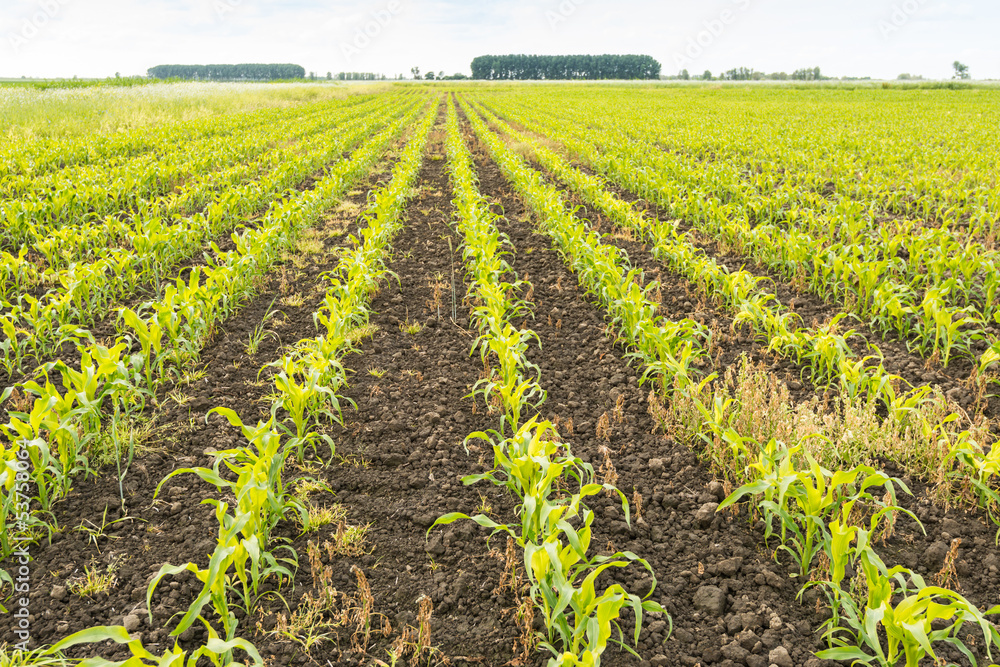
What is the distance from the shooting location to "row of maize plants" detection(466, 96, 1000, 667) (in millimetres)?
2068

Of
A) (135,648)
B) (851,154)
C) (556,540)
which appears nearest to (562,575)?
(556,540)

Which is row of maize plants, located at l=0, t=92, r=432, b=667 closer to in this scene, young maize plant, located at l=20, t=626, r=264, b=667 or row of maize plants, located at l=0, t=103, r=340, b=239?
young maize plant, located at l=20, t=626, r=264, b=667

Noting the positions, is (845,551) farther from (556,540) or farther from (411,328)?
(411,328)

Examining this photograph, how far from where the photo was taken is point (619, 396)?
170 inches

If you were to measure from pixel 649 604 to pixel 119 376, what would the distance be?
325cm

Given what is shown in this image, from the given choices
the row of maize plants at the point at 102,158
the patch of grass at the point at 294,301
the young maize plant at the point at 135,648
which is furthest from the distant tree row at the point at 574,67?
the young maize plant at the point at 135,648

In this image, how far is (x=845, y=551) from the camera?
2467 millimetres

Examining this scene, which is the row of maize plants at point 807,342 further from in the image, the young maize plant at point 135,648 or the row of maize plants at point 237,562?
the young maize plant at point 135,648

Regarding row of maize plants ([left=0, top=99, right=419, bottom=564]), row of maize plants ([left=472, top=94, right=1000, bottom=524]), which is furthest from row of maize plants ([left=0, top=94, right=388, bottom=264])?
row of maize plants ([left=472, top=94, right=1000, bottom=524])

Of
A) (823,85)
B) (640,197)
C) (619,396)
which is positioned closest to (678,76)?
(823,85)
